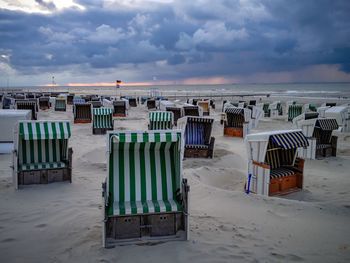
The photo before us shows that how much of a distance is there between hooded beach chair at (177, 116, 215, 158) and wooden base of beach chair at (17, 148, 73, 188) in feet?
15.4

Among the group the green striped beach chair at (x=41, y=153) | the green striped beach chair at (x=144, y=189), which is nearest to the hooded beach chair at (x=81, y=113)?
the green striped beach chair at (x=41, y=153)

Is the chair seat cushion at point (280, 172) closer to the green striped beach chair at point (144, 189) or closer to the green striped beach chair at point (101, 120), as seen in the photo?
the green striped beach chair at point (144, 189)

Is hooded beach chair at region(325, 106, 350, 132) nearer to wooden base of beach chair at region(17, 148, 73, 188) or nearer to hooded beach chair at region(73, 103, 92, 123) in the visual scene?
hooded beach chair at region(73, 103, 92, 123)

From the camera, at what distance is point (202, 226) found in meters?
5.23

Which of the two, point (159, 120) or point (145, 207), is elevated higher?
point (159, 120)

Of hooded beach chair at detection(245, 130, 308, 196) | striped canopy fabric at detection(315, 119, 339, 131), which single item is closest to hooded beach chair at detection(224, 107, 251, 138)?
striped canopy fabric at detection(315, 119, 339, 131)

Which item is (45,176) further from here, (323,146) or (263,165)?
(323,146)

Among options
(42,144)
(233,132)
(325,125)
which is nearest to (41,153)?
(42,144)

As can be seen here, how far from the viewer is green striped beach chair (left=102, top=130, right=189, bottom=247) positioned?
458 cm

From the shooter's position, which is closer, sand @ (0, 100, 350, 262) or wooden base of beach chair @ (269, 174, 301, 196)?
sand @ (0, 100, 350, 262)

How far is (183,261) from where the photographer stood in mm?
4121

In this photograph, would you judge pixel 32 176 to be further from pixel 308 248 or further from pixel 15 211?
pixel 308 248

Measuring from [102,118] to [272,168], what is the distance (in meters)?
10.2

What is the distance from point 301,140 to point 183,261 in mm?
4688
